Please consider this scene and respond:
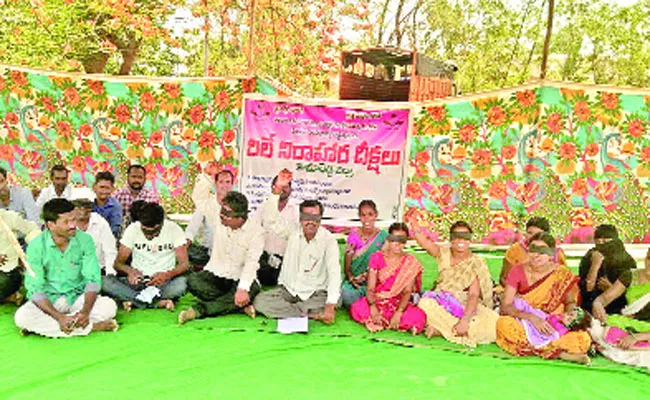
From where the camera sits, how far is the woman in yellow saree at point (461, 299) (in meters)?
4.15

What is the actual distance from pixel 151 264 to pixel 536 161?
4146 millimetres

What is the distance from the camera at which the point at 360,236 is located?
512 cm

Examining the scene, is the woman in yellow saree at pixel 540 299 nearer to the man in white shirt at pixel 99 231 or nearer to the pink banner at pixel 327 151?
the pink banner at pixel 327 151

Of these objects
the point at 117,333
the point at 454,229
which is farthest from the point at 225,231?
the point at 454,229

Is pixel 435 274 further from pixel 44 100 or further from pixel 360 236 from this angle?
pixel 44 100

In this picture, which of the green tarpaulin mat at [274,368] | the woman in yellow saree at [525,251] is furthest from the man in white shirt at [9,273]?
the woman in yellow saree at [525,251]

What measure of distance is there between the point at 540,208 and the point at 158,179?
168 inches

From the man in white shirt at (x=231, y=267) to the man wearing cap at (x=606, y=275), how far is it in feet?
8.15

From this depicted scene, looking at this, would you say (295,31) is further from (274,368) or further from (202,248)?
(274,368)

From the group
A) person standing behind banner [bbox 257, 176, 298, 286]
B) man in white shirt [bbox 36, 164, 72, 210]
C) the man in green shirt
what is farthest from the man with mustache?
the man in green shirt

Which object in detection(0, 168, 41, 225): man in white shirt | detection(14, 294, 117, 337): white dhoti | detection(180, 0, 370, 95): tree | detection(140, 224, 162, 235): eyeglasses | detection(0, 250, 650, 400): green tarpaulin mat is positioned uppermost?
detection(180, 0, 370, 95): tree

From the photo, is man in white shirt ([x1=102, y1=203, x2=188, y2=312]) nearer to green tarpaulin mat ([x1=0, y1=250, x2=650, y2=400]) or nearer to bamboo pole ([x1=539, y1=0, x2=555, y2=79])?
green tarpaulin mat ([x1=0, y1=250, x2=650, y2=400])

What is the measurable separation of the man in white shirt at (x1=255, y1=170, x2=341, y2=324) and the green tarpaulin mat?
250mm

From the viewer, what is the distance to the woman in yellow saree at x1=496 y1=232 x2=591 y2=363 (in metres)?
3.90
